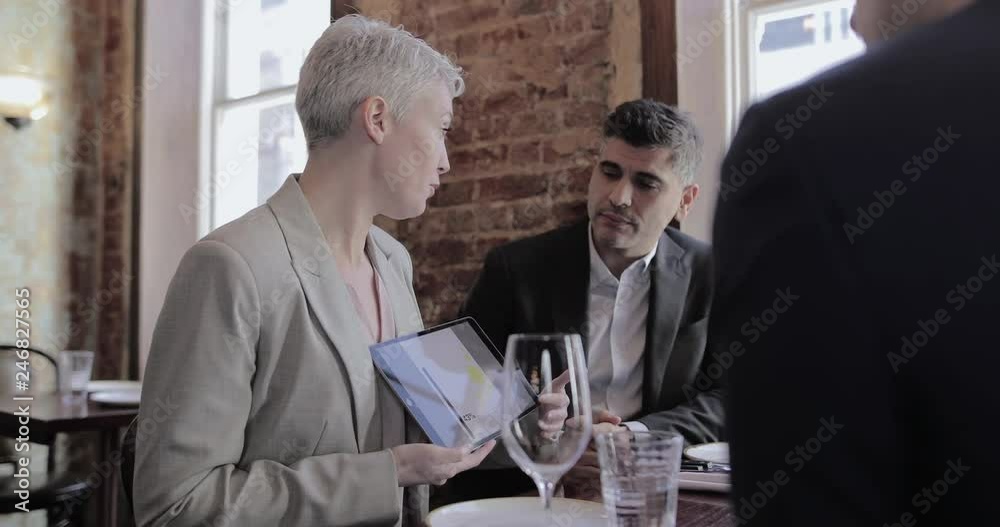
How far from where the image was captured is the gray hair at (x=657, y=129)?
88.8 inches

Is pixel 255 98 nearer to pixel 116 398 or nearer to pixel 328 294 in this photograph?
pixel 116 398

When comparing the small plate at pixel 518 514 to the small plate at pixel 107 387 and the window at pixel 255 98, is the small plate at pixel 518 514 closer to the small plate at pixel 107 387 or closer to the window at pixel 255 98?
the small plate at pixel 107 387

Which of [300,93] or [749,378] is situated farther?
[300,93]

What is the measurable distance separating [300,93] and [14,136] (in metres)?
3.38

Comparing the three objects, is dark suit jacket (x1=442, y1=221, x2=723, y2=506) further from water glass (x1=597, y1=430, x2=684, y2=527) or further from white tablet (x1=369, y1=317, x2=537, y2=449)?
water glass (x1=597, y1=430, x2=684, y2=527)

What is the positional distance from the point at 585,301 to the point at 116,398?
5.08 feet

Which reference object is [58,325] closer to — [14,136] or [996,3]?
[14,136]

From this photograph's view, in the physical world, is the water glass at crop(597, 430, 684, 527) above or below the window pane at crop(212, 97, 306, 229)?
below

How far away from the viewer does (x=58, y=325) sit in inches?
167

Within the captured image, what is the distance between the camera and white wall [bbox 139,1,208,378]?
4.29 meters

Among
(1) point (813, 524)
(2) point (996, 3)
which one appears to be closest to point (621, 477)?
(1) point (813, 524)

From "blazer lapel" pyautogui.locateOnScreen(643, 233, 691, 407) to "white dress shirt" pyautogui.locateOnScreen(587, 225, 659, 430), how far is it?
0.15ft

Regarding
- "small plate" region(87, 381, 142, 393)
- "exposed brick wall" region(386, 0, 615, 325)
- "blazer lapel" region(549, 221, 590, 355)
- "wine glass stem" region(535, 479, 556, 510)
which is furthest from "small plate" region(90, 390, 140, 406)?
"wine glass stem" region(535, 479, 556, 510)

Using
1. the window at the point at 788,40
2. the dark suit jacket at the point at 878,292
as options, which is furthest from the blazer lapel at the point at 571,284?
the dark suit jacket at the point at 878,292
